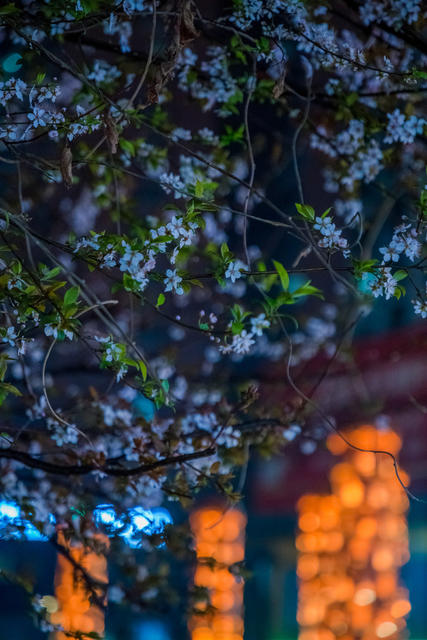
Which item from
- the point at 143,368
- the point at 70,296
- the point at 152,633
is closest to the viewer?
the point at 70,296

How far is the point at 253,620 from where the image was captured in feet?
35.1

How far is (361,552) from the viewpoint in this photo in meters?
9.17

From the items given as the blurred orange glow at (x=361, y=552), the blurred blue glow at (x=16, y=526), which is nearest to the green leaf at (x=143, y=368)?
the blurred blue glow at (x=16, y=526)

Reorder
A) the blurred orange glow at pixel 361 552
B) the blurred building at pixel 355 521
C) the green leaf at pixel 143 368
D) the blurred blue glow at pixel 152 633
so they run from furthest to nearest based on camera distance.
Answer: the blurred orange glow at pixel 361 552 → the blurred blue glow at pixel 152 633 → the blurred building at pixel 355 521 → the green leaf at pixel 143 368

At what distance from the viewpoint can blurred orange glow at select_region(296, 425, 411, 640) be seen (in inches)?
358

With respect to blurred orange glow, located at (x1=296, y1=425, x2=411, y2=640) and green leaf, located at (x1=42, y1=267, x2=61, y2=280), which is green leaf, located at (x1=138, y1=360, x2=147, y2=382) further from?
blurred orange glow, located at (x1=296, y1=425, x2=411, y2=640)

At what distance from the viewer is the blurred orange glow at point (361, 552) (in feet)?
29.8

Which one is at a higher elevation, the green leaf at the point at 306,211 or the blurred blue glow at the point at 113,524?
the green leaf at the point at 306,211

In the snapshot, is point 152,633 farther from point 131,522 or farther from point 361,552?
point 131,522

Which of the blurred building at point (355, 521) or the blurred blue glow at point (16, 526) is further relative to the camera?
the blurred building at point (355, 521)

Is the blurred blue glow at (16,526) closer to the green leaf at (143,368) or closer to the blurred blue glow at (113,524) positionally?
the blurred blue glow at (113,524)

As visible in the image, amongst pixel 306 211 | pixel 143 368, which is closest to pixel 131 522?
pixel 143 368

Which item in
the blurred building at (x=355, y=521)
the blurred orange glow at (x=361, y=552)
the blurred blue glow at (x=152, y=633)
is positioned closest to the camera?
the blurred building at (x=355, y=521)

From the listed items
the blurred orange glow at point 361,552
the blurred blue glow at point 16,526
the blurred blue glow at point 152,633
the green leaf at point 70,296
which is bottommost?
the blurred blue glow at point 16,526
